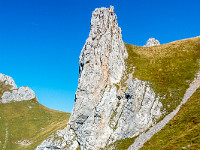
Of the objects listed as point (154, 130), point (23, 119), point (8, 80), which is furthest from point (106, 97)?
point (8, 80)

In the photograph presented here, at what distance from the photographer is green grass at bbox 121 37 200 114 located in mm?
46688

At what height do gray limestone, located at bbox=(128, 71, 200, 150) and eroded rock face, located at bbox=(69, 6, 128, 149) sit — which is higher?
eroded rock face, located at bbox=(69, 6, 128, 149)

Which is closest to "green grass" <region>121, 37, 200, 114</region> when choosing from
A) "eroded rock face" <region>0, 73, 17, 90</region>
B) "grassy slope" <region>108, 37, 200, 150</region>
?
"grassy slope" <region>108, 37, 200, 150</region>

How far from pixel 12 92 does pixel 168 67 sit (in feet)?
386

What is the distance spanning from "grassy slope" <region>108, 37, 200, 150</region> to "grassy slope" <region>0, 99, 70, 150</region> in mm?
42054

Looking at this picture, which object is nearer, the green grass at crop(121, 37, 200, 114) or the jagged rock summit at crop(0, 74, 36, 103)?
the green grass at crop(121, 37, 200, 114)

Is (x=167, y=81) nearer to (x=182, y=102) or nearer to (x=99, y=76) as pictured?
(x=182, y=102)

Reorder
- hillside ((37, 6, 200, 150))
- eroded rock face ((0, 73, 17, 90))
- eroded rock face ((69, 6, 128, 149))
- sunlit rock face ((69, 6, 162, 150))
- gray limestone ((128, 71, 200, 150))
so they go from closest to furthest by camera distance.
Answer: gray limestone ((128, 71, 200, 150)) < hillside ((37, 6, 200, 150)) < sunlit rock face ((69, 6, 162, 150)) < eroded rock face ((69, 6, 128, 149)) < eroded rock face ((0, 73, 17, 90))

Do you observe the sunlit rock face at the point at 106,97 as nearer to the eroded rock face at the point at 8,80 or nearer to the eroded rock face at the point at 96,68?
the eroded rock face at the point at 96,68

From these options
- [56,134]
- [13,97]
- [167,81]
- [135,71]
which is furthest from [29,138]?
[167,81]

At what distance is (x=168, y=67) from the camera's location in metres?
55.8

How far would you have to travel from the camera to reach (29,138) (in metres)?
85.8

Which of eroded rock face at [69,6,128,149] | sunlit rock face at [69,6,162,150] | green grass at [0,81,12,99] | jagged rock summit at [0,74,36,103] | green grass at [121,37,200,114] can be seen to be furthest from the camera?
green grass at [0,81,12,99]

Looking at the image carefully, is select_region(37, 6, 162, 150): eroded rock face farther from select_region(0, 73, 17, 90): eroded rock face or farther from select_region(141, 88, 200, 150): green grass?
select_region(0, 73, 17, 90): eroded rock face
